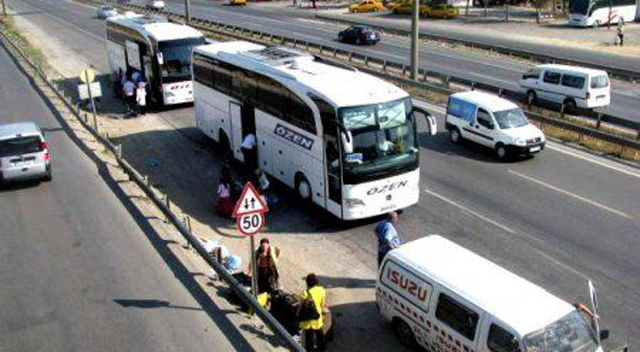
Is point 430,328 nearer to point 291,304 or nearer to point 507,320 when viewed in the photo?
point 507,320

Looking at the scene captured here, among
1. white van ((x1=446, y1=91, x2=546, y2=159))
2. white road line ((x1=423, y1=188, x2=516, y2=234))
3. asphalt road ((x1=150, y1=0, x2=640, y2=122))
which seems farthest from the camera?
asphalt road ((x1=150, y1=0, x2=640, y2=122))

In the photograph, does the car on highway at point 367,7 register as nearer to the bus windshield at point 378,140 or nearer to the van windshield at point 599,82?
the van windshield at point 599,82

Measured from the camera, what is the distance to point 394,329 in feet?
39.0

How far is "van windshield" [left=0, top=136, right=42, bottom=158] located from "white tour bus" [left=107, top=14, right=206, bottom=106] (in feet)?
32.0

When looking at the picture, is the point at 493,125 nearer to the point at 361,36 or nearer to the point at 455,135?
the point at 455,135

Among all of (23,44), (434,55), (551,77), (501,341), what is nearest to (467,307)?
(501,341)

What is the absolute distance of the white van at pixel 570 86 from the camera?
2802 centimetres

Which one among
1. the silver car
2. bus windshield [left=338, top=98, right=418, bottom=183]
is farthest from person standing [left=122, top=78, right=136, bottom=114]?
bus windshield [left=338, top=98, right=418, bottom=183]

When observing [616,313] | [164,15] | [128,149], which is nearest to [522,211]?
[616,313]

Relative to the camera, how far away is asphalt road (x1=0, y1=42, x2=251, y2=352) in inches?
431

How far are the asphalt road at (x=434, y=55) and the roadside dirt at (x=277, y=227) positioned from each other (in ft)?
58.5

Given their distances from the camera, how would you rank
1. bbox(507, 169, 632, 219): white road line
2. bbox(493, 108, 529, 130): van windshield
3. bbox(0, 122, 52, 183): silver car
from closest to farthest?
bbox(507, 169, 632, 219): white road line → bbox(0, 122, 52, 183): silver car → bbox(493, 108, 529, 130): van windshield

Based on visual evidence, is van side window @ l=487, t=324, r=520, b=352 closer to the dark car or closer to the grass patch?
the grass patch

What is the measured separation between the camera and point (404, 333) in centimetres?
1146
